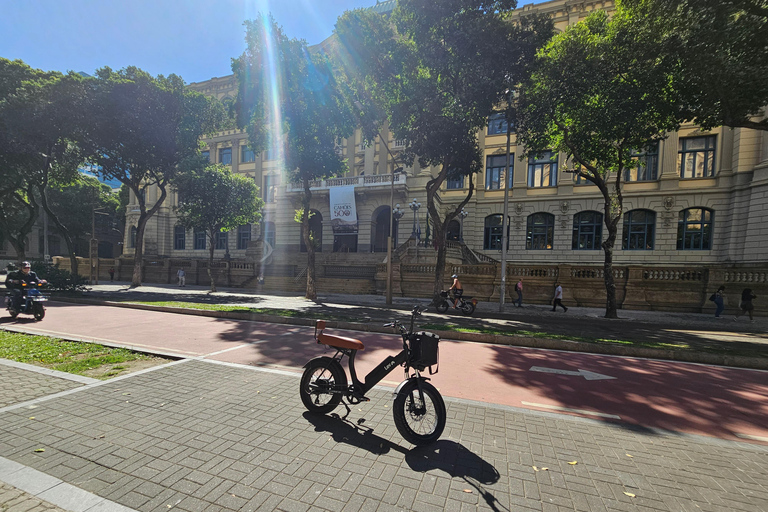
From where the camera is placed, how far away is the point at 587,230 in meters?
26.6

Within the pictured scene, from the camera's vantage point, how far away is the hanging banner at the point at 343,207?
29627mm

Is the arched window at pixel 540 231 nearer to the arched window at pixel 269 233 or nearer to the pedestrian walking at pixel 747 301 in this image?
the pedestrian walking at pixel 747 301

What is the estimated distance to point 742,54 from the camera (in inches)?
365

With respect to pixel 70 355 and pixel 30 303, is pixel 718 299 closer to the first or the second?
pixel 70 355

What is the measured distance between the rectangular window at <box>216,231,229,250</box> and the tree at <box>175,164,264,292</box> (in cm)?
956

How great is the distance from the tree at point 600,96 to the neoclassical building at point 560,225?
5043 millimetres

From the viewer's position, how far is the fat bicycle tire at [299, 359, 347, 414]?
4.05 m

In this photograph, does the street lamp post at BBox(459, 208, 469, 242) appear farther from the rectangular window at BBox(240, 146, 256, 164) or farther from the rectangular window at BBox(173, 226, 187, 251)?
the rectangular window at BBox(173, 226, 187, 251)

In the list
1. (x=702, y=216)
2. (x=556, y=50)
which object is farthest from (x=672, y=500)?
(x=702, y=216)

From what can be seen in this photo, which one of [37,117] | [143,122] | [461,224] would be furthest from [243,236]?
[461,224]

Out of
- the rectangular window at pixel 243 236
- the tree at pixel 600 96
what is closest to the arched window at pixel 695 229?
the tree at pixel 600 96

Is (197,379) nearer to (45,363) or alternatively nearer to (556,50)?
(45,363)

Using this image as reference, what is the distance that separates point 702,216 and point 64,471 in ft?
113

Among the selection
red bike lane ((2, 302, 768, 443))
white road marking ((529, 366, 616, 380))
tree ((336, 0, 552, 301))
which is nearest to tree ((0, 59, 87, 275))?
red bike lane ((2, 302, 768, 443))
